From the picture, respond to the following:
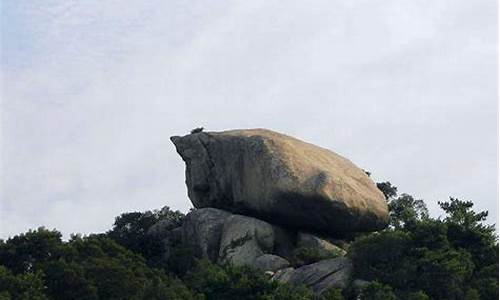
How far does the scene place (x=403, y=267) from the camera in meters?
38.9

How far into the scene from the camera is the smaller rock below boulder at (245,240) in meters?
43.2

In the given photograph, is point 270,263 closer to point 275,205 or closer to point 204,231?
point 275,205

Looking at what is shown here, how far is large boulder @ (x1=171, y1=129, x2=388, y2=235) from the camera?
43406 millimetres

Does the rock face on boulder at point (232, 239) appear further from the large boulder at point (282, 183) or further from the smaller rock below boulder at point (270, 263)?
the large boulder at point (282, 183)

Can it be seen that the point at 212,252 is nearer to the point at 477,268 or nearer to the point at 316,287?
the point at 316,287

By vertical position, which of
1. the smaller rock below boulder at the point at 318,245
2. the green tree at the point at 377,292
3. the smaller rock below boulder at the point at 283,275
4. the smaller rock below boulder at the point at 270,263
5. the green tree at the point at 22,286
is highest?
the smaller rock below boulder at the point at 318,245

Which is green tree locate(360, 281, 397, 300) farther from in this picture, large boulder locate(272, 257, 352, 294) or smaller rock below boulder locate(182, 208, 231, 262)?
smaller rock below boulder locate(182, 208, 231, 262)

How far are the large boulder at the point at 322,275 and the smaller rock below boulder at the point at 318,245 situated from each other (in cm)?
224

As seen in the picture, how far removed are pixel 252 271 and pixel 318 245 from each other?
249 inches

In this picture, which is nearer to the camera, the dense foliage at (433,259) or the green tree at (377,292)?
the green tree at (377,292)

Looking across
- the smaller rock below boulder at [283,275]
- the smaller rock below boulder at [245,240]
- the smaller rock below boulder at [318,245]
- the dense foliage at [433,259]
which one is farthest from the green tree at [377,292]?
the smaller rock below boulder at [245,240]

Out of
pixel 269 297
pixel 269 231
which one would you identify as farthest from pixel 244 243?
pixel 269 297

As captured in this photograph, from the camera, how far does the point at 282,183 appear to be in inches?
1706

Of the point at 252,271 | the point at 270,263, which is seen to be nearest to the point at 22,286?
the point at 252,271
